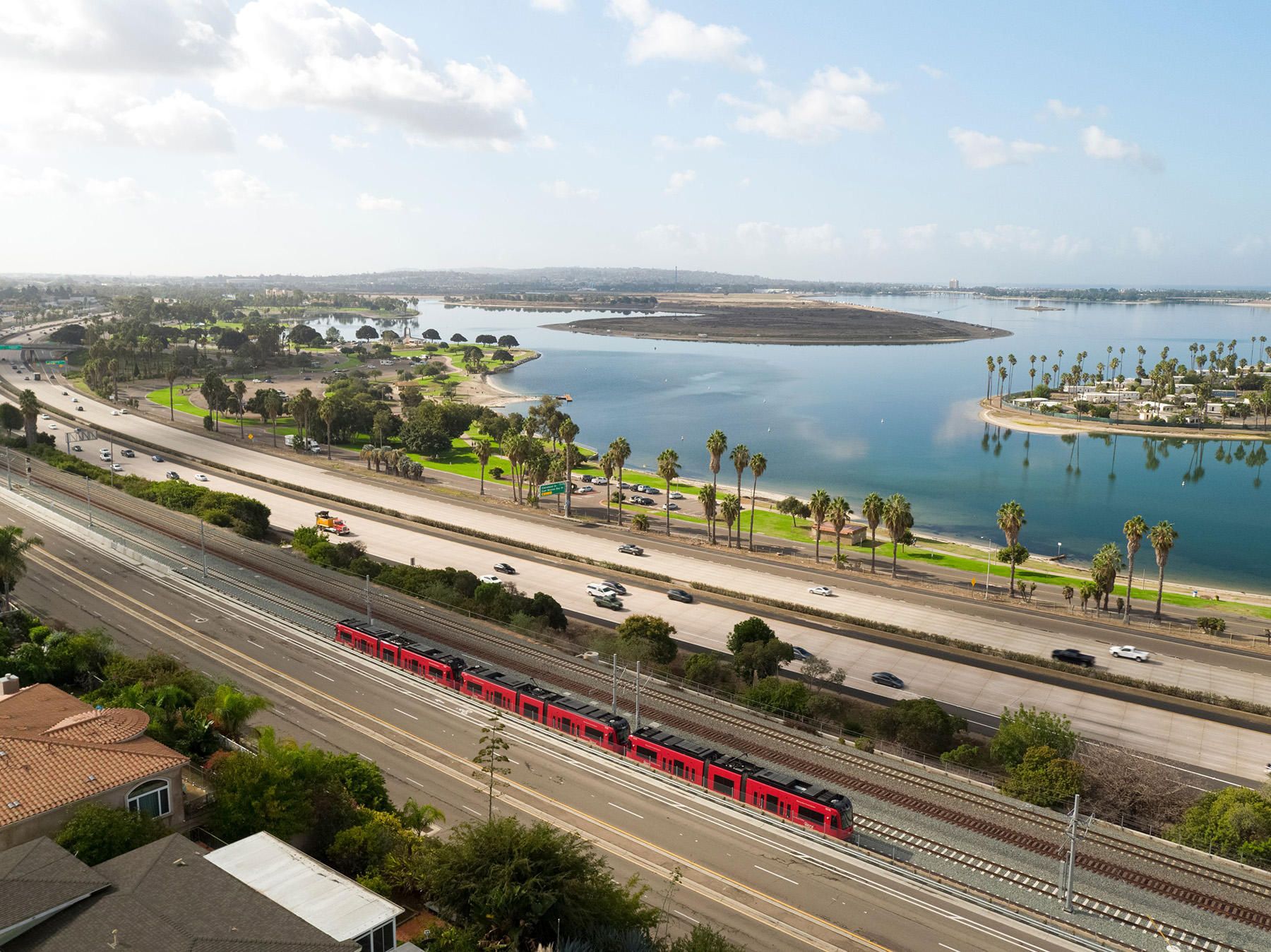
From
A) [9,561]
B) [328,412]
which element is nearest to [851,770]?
[9,561]

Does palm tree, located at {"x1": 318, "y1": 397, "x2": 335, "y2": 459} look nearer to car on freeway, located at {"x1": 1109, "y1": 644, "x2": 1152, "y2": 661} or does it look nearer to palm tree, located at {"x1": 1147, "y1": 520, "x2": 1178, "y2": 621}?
car on freeway, located at {"x1": 1109, "y1": 644, "x2": 1152, "y2": 661}

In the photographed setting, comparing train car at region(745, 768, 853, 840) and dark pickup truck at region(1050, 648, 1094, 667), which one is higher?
train car at region(745, 768, 853, 840)

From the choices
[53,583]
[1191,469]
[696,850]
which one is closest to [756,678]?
[696,850]

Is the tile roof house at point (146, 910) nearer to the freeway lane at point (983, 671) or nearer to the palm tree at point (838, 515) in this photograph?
the freeway lane at point (983, 671)

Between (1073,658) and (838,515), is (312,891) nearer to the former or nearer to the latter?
(1073,658)

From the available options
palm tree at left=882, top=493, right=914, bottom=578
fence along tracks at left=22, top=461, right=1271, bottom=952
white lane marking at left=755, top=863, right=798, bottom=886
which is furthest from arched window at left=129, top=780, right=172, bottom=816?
palm tree at left=882, top=493, right=914, bottom=578

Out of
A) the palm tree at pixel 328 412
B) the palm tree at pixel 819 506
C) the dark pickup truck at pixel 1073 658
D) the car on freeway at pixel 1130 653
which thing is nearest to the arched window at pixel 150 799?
the dark pickup truck at pixel 1073 658

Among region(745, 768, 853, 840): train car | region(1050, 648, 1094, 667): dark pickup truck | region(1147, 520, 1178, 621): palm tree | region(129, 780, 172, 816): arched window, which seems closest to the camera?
region(129, 780, 172, 816): arched window

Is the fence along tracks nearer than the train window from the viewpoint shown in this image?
Yes
